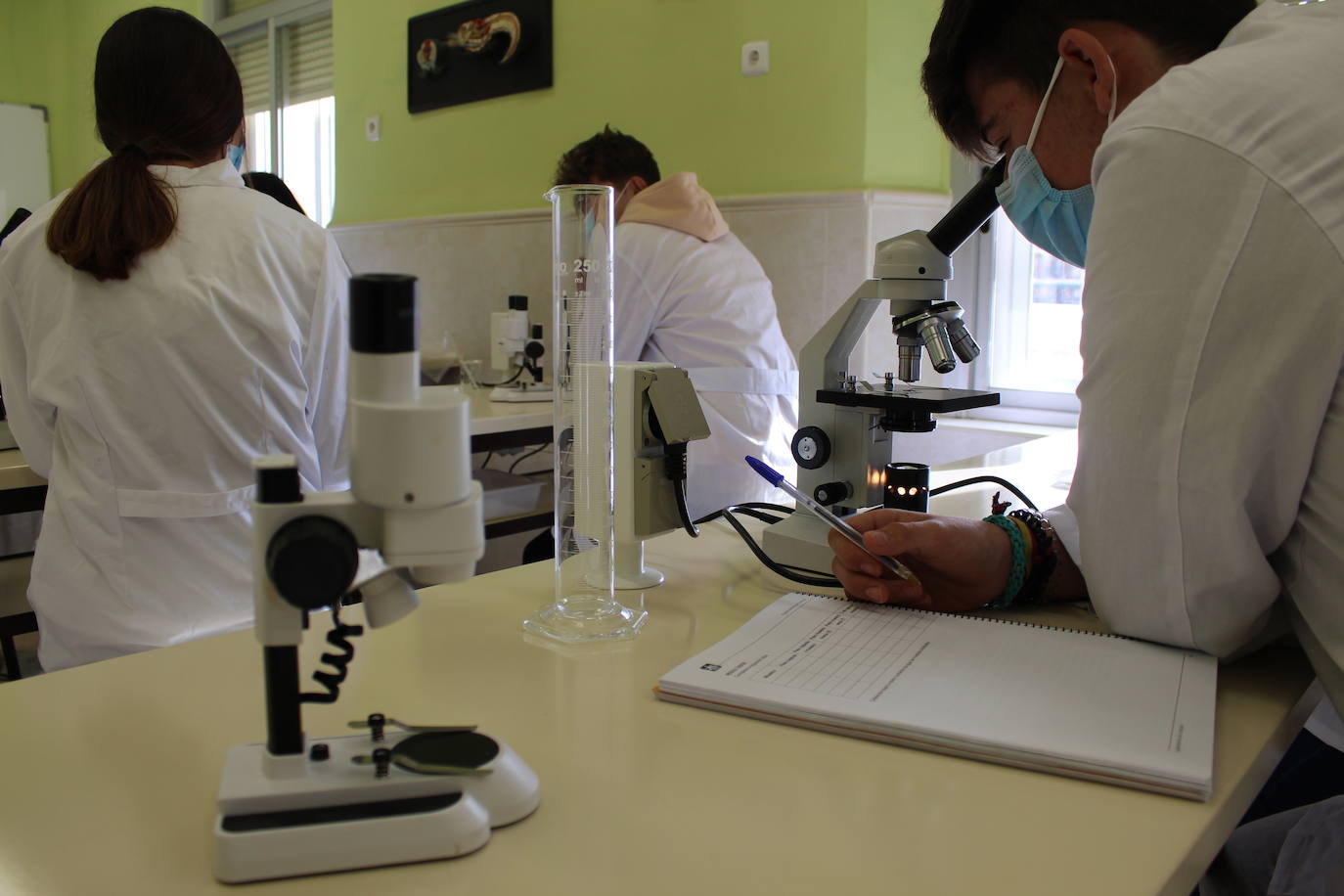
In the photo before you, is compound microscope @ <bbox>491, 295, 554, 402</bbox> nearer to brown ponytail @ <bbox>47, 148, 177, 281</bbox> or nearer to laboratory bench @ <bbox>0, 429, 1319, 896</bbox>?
brown ponytail @ <bbox>47, 148, 177, 281</bbox>

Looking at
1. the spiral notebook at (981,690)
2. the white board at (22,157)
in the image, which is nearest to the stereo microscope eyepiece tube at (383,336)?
the spiral notebook at (981,690)

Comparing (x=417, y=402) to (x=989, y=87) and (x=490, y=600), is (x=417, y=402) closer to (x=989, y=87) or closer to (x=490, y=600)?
(x=490, y=600)

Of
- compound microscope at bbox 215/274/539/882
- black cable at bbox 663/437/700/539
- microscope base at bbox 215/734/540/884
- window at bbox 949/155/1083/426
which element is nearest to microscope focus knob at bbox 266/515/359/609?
compound microscope at bbox 215/274/539/882

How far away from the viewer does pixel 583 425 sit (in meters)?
0.95

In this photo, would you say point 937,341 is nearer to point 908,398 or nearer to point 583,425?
point 908,398

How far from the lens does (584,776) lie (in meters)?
0.65

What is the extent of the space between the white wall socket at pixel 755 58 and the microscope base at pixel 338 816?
266 cm

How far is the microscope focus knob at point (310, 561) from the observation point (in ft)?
1.71

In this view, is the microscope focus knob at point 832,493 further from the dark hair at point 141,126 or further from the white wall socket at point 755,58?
the white wall socket at point 755,58

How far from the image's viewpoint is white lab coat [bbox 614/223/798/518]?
7.91 feet

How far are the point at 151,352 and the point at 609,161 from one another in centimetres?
146

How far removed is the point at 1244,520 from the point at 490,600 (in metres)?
0.68

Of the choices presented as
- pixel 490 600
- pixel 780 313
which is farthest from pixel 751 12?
pixel 490 600

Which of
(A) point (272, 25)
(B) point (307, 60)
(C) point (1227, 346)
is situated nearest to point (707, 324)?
(C) point (1227, 346)
